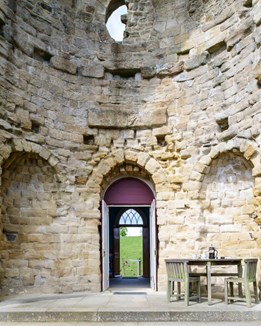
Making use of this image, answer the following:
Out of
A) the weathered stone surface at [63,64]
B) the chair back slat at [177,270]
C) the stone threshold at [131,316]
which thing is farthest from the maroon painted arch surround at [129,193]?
the stone threshold at [131,316]

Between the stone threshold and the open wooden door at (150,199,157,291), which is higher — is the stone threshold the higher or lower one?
the lower one

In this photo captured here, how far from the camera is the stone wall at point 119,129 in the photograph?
7387 mm

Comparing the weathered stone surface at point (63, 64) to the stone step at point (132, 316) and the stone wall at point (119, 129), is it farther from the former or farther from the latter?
the stone step at point (132, 316)

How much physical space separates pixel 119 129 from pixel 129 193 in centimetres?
141

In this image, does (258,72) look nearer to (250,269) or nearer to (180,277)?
(250,269)

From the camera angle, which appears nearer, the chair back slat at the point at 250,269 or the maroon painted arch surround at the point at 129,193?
the chair back slat at the point at 250,269

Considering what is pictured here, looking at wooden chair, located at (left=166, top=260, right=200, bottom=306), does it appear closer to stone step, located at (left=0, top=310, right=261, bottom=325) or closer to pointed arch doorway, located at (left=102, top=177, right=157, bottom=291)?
stone step, located at (left=0, top=310, right=261, bottom=325)

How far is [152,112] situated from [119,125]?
2.48 ft

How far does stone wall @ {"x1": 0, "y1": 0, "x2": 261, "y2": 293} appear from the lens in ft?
24.2

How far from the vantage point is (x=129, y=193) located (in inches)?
348

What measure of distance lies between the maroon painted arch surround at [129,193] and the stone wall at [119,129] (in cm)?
25

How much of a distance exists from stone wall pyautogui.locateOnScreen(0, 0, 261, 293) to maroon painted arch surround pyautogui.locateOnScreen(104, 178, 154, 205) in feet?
0.84

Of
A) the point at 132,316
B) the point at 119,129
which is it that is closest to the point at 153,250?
the point at 119,129

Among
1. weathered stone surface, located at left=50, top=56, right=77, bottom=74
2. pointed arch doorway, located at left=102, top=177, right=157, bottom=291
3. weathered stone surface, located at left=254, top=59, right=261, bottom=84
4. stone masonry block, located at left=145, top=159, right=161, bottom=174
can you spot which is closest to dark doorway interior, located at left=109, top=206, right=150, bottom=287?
pointed arch doorway, located at left=102, top=177, right=157, bottom=291
